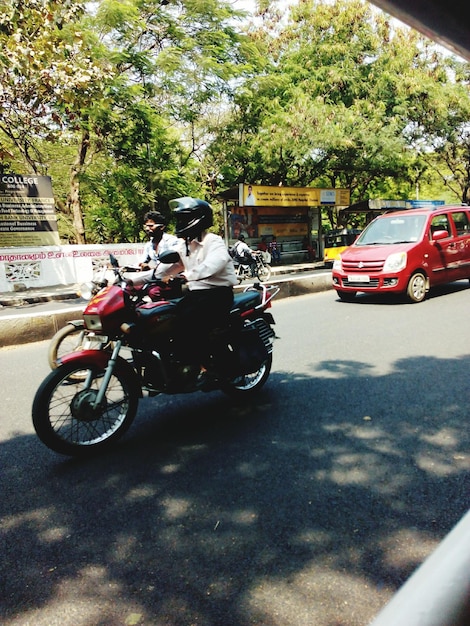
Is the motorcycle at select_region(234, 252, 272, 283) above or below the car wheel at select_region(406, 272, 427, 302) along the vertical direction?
above

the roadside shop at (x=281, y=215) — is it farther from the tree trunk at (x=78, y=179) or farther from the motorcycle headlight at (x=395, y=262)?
the motorcycle headlight at (x=395, y=262)

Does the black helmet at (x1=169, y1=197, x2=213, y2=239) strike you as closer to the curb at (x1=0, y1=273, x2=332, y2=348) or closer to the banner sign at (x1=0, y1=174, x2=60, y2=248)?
the curb at (x1=0, y1=273, x2=332, y2=348)

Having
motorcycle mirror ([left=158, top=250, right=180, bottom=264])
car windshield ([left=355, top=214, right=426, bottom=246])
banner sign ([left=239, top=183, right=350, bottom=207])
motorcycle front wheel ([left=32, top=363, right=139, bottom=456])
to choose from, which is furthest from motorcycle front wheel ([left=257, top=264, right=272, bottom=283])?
motorcycle front wheel ([left=32, top=363, right=139, bottom=456])

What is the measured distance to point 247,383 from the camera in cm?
439

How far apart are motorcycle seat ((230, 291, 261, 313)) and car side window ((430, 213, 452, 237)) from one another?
19.9 ft

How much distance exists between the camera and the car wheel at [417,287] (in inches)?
337

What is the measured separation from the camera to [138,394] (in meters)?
3.45

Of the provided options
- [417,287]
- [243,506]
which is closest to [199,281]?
[243,506]

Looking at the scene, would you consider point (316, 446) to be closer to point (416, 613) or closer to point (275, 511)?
point (275, 511)

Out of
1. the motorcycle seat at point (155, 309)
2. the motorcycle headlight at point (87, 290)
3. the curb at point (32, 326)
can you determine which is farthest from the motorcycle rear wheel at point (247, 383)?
the curb at point (32, 326)

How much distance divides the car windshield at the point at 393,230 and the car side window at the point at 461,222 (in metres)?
1.05

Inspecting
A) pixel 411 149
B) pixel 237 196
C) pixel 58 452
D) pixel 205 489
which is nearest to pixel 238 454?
pixel 205 489

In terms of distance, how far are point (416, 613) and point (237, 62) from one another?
19.6 meters

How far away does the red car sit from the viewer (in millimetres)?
8555
